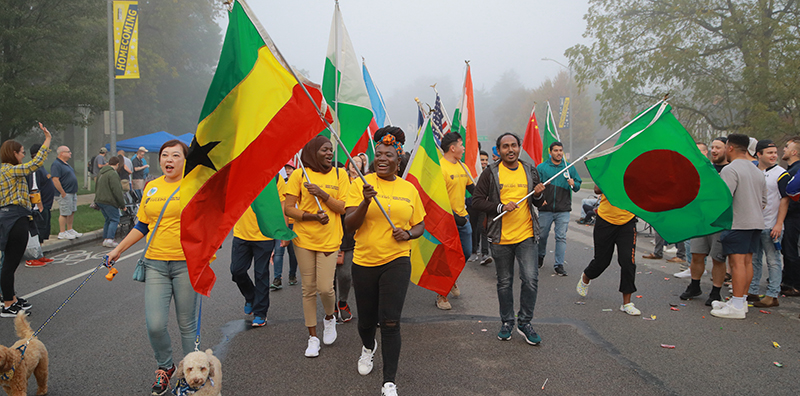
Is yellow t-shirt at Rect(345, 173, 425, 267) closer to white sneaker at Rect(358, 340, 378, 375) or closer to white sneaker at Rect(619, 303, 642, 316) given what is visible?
white sneaker at Rect(358, 340, 378, 375)

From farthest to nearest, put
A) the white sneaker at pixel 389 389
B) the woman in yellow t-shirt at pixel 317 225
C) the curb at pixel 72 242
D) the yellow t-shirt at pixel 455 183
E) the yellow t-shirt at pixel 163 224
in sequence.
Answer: the curb at pixel 72 242, the yellow t-shirt at pixel 455 183, the woman in yellow t-shirt at pixel 317 225, the yellow t-shirt at pixel 163 224, the white sneaker at pixel 389 389

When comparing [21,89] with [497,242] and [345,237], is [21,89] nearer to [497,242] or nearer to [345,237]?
[345,237]

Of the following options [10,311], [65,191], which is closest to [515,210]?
[10,311]

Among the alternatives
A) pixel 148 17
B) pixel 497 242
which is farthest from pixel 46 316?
pixel 148 17

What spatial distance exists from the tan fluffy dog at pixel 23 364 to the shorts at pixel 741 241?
267 inches

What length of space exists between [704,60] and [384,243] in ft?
74.5

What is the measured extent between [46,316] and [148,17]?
1442 inches

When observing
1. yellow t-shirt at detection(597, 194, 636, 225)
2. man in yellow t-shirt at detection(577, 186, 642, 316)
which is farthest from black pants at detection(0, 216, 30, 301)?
yellow t-shirt at detection(597, 194, 636, 225)

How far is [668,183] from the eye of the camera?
5211mm

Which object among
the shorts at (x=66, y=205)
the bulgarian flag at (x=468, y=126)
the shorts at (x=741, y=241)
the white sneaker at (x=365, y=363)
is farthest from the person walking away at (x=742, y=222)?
the shorts at (x=66, y=205)

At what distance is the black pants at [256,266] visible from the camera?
17.6ft

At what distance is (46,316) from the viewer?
19.1 feet

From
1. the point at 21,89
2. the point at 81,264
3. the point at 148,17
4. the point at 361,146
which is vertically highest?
the point at 148,17

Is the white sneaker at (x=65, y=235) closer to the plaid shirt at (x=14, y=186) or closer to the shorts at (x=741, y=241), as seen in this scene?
the plaid shirt at (x=14, y=186)
